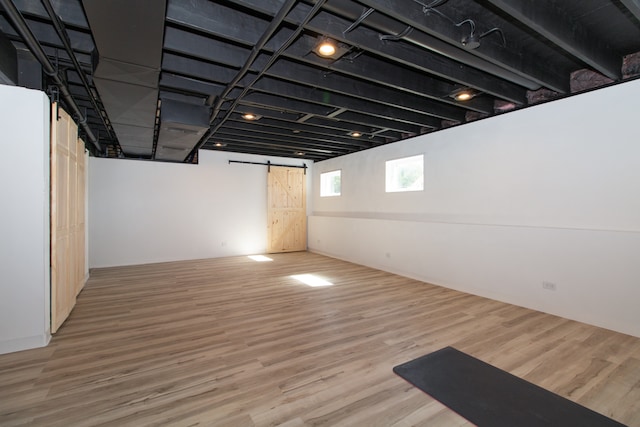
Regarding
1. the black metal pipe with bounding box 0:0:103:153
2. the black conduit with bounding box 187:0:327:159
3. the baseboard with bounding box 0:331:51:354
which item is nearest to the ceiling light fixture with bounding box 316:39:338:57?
the black conduit with bounding box 187:0:327:159

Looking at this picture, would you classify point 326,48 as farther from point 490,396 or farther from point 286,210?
point 286,210

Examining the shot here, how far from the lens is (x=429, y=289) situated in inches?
183

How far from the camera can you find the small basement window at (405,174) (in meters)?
5.58

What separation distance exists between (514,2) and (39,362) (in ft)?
15.8

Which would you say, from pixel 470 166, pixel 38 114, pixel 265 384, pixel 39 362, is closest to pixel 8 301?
pixel 39 362

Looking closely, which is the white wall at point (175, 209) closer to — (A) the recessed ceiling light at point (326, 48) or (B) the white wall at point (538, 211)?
(B) the white wall at point (538, 211)

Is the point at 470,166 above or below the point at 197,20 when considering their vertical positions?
below

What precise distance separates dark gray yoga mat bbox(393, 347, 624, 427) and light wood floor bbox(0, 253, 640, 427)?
98mm

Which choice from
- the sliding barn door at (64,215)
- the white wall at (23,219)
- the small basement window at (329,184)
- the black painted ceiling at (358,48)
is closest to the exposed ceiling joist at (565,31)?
the black painted ceiling at (358,48)

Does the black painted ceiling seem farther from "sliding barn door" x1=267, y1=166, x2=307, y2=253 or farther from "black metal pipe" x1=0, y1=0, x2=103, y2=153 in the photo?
"sliding barn door" x1=267, y1=166, x2=307, y2=253

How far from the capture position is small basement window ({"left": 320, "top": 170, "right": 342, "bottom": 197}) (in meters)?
8.21

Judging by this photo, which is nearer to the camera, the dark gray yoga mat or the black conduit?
the dark gray yoga mat

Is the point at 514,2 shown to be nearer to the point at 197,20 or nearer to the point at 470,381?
the point at 197,20

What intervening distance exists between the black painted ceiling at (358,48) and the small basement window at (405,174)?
1.30 meters
